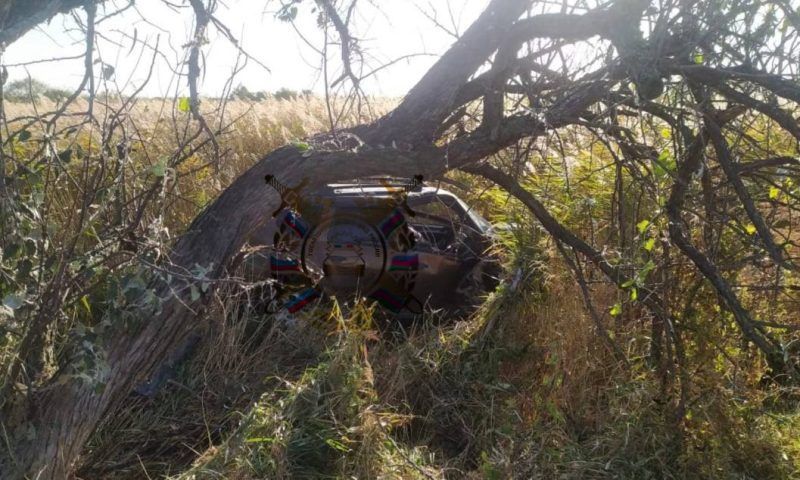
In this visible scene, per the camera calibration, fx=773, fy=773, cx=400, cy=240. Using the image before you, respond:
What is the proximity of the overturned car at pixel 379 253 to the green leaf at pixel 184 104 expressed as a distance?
1.95m

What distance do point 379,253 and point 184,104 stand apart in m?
2.52

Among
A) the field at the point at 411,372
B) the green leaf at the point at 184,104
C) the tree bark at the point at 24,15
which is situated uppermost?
the tree bark at the point at 24,15

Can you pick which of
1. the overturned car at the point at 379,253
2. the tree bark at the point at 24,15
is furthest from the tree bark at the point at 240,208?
the overturned car at the point at 379,253

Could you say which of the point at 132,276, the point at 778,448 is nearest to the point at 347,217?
the point at 132,276

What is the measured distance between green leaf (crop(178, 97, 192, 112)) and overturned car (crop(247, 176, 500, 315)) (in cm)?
195

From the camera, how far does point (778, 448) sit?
13.4ft

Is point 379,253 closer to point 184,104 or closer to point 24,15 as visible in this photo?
point 184,104

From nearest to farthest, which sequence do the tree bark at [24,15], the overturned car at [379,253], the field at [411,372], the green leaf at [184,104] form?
the tree bark at [24,15] → the green leaf at [184,104] → the field at [411,372] → the overturned car at [379,253]

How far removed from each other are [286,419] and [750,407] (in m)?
2.54

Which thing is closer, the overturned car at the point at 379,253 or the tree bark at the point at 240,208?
the tree bark at the point at 240,208

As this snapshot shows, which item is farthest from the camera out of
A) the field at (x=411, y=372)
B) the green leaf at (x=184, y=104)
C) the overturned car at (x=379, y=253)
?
the overturned car at (x=379, y=253)

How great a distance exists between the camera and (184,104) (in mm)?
3088

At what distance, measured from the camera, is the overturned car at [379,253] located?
5180mm

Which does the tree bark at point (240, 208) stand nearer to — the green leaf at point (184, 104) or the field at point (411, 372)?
the field at point (411, 372)
